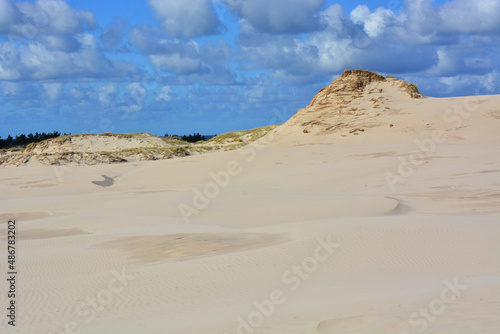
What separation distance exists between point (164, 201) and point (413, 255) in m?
10.2

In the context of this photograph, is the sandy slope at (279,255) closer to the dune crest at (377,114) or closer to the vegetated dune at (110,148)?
the dune crest at (377,114)

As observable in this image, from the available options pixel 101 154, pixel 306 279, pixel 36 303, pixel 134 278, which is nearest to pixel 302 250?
pixel 306 279

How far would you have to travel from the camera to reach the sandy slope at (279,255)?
5.41 meters

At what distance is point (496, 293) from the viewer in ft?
17.7

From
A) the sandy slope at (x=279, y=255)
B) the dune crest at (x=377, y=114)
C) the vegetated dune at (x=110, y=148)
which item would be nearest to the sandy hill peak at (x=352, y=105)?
the dune crest at (x=377, y=114)

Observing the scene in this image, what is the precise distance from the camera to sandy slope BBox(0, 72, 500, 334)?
5406 millimetres

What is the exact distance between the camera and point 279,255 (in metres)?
8.39

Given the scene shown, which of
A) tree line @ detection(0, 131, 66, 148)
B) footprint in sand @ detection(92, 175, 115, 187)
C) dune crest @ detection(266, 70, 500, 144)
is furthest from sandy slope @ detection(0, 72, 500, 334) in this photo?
tree line @ detection(0, 131, 66, 148)

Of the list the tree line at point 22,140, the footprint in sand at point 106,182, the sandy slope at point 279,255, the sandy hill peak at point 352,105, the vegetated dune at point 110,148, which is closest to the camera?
the sandy slope at point 279,255

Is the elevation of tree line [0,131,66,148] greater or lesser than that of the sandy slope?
greater

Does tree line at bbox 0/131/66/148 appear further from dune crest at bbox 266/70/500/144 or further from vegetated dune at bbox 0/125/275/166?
dune crest at bbox 266/70/500/144

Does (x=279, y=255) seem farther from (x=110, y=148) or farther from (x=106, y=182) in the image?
(x=110, y=148)

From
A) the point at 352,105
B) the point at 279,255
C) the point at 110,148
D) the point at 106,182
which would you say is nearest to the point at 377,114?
the point at 352,105

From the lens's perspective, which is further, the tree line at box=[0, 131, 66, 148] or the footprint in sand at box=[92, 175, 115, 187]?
the tree line at box=[0, 131, 66, 148]
